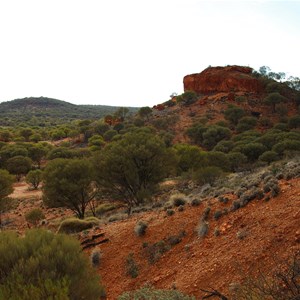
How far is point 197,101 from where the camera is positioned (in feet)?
271

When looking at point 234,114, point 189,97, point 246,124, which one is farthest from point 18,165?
point 189,97

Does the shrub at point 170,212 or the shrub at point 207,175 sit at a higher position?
the shrub at point 170,212

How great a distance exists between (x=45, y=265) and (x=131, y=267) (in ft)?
13.9

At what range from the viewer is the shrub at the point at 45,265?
6848 millimetres

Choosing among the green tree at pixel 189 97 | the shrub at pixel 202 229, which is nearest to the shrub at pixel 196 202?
the shrub at pixel 202 229

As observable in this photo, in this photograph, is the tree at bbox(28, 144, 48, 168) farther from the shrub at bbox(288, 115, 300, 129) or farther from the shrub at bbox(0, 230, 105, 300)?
the shrub at bbox(0, 230, 105, 300)

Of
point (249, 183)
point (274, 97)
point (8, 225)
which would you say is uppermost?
point (274, 97)

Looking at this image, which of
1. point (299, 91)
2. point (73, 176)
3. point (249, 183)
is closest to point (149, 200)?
point (73, 176)

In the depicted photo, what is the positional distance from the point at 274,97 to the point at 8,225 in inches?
2391

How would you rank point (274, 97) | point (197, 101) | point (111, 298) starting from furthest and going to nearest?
point (197, 101), point (274, 97), point (111, 298)

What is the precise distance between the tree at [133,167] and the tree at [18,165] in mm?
33158

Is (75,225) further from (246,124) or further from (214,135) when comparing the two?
(246,124)

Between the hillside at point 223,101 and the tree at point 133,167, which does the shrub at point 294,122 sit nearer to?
A: the hillside at point 223,101

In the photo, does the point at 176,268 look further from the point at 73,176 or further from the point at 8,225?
the point at 8,225
